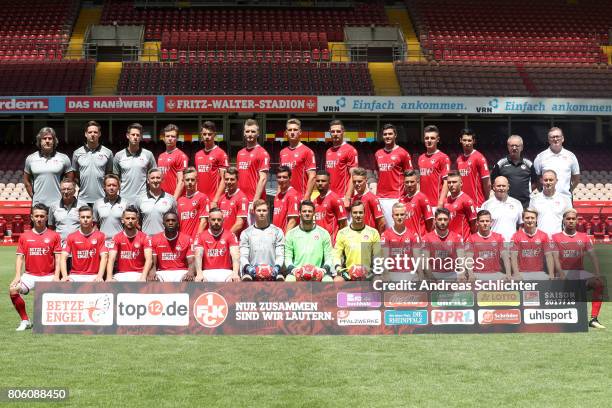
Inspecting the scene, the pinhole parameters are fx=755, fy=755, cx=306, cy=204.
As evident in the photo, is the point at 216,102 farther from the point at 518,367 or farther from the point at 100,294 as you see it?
the point at 518,367

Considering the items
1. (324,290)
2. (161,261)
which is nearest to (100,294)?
(161,261)

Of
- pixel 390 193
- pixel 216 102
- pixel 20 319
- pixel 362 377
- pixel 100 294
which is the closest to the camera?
pixel 362 377

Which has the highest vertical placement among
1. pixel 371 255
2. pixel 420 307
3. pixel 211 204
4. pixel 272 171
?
pixel 272 171

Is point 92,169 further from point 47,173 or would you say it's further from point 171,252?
point 171,252

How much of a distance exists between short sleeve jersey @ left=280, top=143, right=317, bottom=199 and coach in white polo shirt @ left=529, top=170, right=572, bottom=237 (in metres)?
2.98

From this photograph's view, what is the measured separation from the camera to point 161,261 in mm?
9109

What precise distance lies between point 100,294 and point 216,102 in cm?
1866

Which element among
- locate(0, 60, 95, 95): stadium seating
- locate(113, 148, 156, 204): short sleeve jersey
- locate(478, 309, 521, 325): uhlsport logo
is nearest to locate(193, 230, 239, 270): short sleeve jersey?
locate(113, 148, 156, 204): short sleeve jersey

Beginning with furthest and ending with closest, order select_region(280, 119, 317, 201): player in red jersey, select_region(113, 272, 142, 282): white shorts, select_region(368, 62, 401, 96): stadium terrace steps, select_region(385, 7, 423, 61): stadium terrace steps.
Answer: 1. select_region(385, 7, 423, 61): stadium terrace steps
2. select_region(368, 62, 401, 96): stadium terrace steps
3. select_region(280, 119, 317, 201): player in red jersey
4. select_region(113, 272, 142, 282): white shorts

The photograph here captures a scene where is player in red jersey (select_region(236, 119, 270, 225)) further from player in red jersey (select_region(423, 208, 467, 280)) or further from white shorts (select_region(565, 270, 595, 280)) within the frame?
white shorts (select_region(565, 270, 595, 280))

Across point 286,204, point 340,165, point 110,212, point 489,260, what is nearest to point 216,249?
point 286,204

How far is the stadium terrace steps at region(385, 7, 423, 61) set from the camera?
31047mm

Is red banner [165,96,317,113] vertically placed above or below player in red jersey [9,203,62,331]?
above

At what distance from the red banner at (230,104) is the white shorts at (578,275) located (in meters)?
18.4
